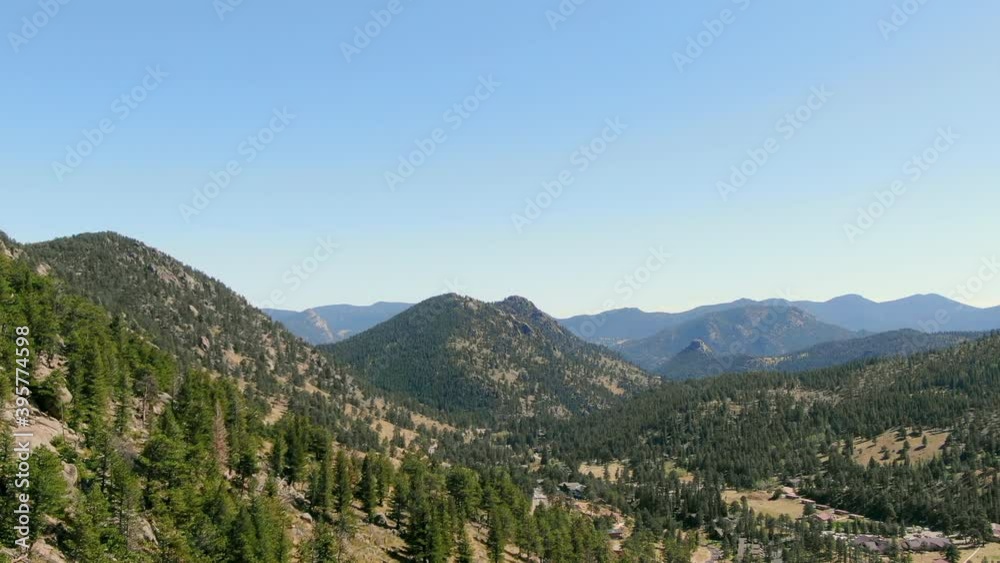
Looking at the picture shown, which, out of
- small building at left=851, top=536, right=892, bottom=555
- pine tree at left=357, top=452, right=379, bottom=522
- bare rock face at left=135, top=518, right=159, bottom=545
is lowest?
small building at left=851, top=536, right=892, bottom=555

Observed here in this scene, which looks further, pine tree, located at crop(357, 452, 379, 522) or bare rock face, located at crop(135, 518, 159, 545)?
pine tree, located at crop(357, 452, 379, 522)

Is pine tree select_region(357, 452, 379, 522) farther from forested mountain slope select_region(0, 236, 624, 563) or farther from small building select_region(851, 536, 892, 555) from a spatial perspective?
small building select_region(851, 536, 892, 555)

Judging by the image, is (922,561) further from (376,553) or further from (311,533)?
(311,533)

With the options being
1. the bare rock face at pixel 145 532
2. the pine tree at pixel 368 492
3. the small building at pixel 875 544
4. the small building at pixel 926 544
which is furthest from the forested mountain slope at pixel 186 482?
the small building at pixel 926 544

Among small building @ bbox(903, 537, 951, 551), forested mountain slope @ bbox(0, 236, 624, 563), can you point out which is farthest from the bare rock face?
small building @ bbox(903, 537, 951, 551)

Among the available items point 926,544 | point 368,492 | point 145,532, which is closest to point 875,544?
point 926,544

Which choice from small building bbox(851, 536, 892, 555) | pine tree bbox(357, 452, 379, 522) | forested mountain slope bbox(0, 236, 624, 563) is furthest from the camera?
small building bbox(851, 536, 892, 555)

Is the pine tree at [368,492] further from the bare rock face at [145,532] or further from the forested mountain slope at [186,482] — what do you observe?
the bare rock face at [145,532]

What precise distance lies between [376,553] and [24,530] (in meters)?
58.8

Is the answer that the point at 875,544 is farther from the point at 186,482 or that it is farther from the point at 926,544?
the point at 186,482

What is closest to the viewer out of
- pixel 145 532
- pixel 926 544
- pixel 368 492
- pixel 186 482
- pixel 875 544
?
pixel 145 532

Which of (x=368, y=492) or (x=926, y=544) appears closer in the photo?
(x=368, y=492)

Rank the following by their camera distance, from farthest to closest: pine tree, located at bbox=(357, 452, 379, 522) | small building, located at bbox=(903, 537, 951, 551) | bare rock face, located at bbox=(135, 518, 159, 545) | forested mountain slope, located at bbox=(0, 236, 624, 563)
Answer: small building, located at bbox=(903, 537, 951, 551), pine tree, located at bbox=(357, 452, 379, 522), bare rock face, located at bbox=(135, 518, 159, 545), forested mountain slope, located at bbox=(0, 236, 624, 563)

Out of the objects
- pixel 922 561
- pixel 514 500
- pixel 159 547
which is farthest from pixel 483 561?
pixel 922 561
